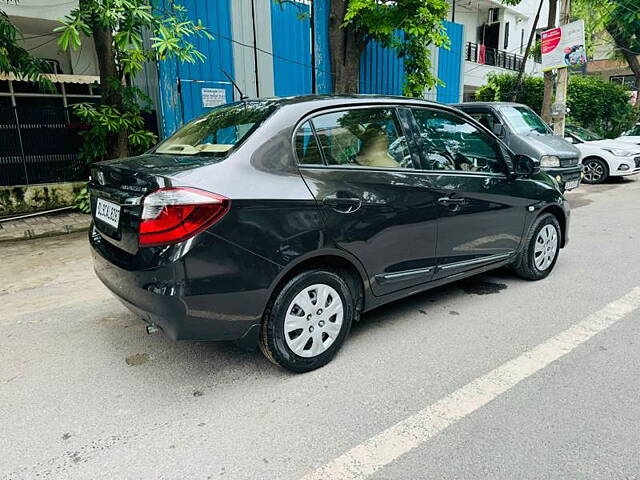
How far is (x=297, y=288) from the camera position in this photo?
108 inches

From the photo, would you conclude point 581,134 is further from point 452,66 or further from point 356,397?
point 356,397

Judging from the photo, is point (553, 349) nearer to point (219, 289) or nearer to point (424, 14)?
point (219, 289)

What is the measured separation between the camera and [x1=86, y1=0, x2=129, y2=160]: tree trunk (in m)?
7.33

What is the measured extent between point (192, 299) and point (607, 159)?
11861 mm

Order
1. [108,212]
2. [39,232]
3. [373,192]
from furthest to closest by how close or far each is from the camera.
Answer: [39,232] → [373,192] → [108,212]

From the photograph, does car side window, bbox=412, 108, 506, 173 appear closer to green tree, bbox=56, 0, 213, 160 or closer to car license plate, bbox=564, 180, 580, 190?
green tree, bbox=56, 0, 213, 160

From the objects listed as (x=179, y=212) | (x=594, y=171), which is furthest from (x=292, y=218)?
(x=594, y=171)

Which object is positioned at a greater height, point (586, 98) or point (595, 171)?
point (586, 98)

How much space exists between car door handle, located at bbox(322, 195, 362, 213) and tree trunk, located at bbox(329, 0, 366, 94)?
7461 mm

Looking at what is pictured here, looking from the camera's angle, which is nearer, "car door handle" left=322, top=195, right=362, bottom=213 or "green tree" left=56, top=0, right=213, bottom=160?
"car door handle" left=322, top=195, right=362, bottom=213

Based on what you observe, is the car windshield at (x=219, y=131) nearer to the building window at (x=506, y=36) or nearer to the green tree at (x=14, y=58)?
the green tree at (x=14, y=58)

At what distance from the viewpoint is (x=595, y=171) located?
11711mm

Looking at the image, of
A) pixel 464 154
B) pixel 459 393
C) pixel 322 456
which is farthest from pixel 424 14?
pixel 322 456

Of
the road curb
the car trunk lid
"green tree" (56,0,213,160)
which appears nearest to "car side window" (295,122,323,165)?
the car trunk lid
